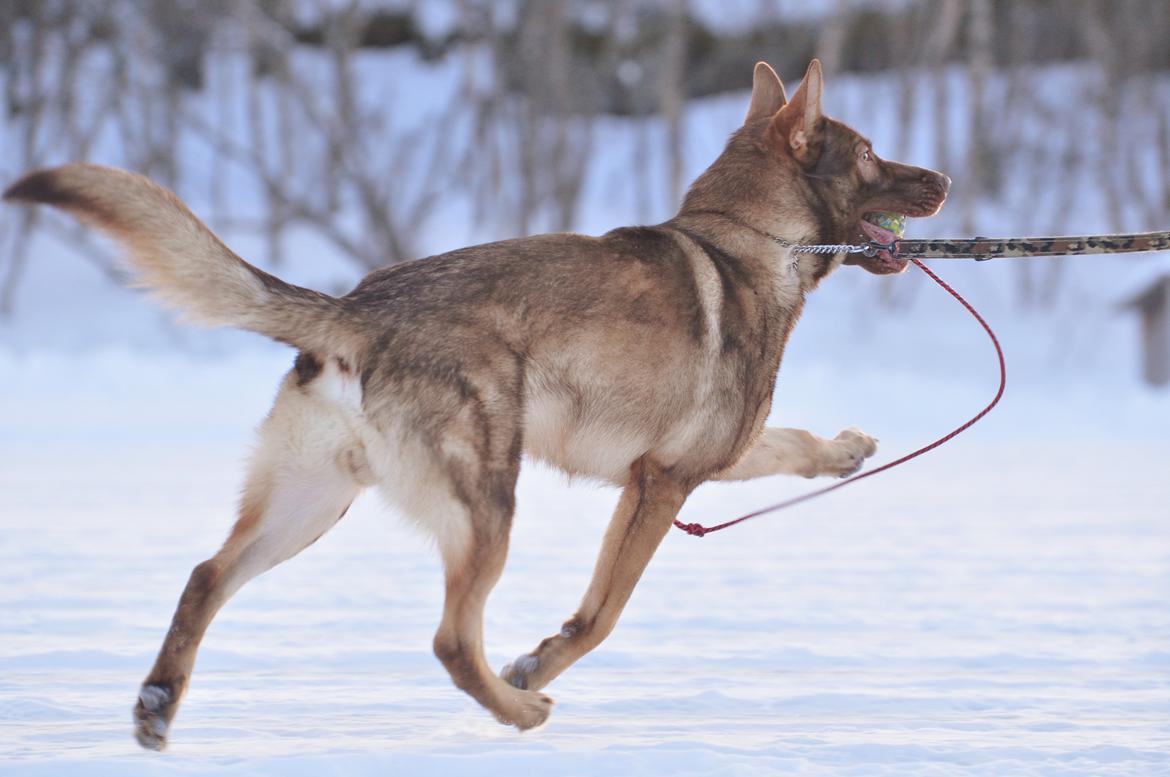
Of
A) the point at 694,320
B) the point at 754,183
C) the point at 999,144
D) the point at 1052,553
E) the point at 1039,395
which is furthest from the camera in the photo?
the point at 999,144

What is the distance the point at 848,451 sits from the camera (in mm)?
5137

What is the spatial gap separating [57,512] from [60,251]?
625 inches

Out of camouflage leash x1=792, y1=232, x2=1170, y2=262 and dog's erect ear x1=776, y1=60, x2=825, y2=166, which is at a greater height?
dog's erect ear x1=776, y1=60, x2=825, y2=166

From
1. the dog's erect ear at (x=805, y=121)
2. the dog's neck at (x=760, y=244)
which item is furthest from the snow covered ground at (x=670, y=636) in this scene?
the dog's erect ear at (x=805, y=121)

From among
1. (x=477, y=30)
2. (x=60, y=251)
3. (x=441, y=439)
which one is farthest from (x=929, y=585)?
(x=60, y=251)

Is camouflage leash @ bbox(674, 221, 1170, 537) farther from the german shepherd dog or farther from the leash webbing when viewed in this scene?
the german shepherd dog

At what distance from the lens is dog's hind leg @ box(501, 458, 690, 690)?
414cm

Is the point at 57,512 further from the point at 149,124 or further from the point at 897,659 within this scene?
the point at 149,124

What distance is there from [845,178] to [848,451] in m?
1.01

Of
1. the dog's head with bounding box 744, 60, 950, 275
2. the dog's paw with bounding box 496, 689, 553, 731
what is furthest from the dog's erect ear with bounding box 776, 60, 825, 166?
the dog's paw with bounding box 496, 689, 553, 731

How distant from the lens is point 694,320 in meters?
4.21

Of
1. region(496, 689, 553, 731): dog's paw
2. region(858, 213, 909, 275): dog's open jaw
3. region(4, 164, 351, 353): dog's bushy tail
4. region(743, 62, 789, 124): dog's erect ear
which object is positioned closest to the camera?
region(4, 164, 351, 353): dog's bushy tail

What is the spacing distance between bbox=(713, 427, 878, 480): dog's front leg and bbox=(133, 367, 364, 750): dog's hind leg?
1.59 m

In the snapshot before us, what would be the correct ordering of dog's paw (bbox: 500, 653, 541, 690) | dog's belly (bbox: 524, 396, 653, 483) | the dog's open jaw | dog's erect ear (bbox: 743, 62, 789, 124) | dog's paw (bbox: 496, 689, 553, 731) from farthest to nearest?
dog's erect ear (bbox: 743, 62, 789, 124) → the dog's open jaw → dog's paw (bbox: 500, 653, 541, 690) → dog's belly (bbox: 524, 396, 653, 483) → dog's paw (bbox: 496, 689, 553, 731)
